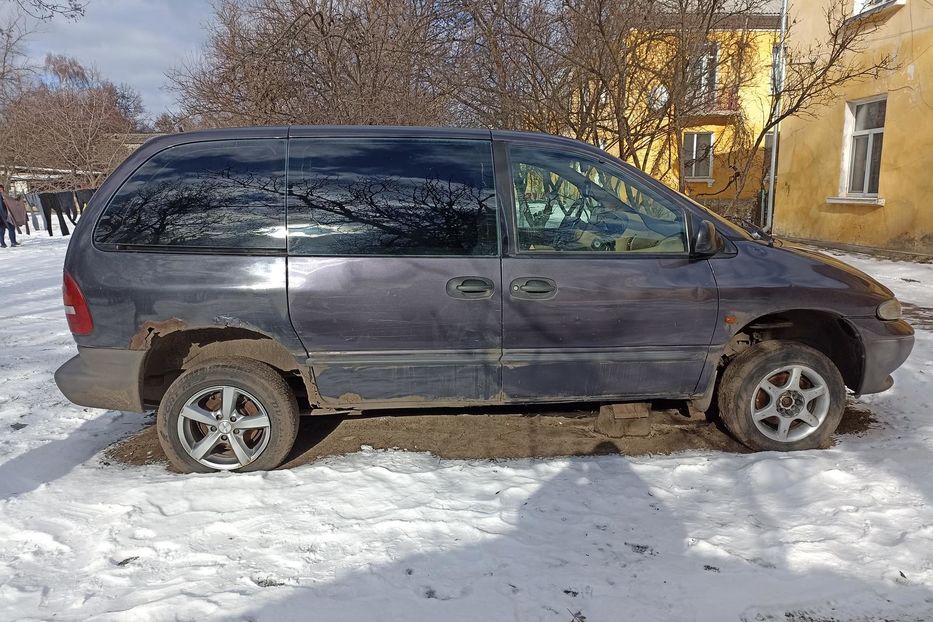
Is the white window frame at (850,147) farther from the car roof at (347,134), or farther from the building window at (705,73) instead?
the car roof at (347,134)

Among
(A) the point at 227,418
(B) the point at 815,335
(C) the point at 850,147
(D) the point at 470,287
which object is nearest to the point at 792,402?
(B) the point at 815,335

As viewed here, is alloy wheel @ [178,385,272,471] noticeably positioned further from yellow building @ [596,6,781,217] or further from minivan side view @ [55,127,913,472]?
yellow building @ [596,6,781,217]

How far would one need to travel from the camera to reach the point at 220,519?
9.33 feet

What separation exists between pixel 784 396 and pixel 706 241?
1.11m

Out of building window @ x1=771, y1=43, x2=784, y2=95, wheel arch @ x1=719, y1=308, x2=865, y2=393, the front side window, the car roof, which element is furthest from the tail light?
building window @ x1=771, y1=43, x2=784, y2=95

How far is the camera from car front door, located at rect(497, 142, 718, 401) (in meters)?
3.18

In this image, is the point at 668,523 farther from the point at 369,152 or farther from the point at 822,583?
the point at 369,152

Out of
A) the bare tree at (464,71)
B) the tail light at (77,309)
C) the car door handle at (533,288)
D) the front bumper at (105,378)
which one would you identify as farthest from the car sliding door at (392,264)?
the bare tree at (464,71)

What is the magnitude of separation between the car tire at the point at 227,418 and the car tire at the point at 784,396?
265 centimetres

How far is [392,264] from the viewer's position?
10.2 ft

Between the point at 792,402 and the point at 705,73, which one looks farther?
the point at 705,73

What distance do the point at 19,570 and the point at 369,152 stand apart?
8.39 feet

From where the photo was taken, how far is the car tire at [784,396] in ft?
11.3

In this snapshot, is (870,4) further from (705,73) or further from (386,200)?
(386,200)
